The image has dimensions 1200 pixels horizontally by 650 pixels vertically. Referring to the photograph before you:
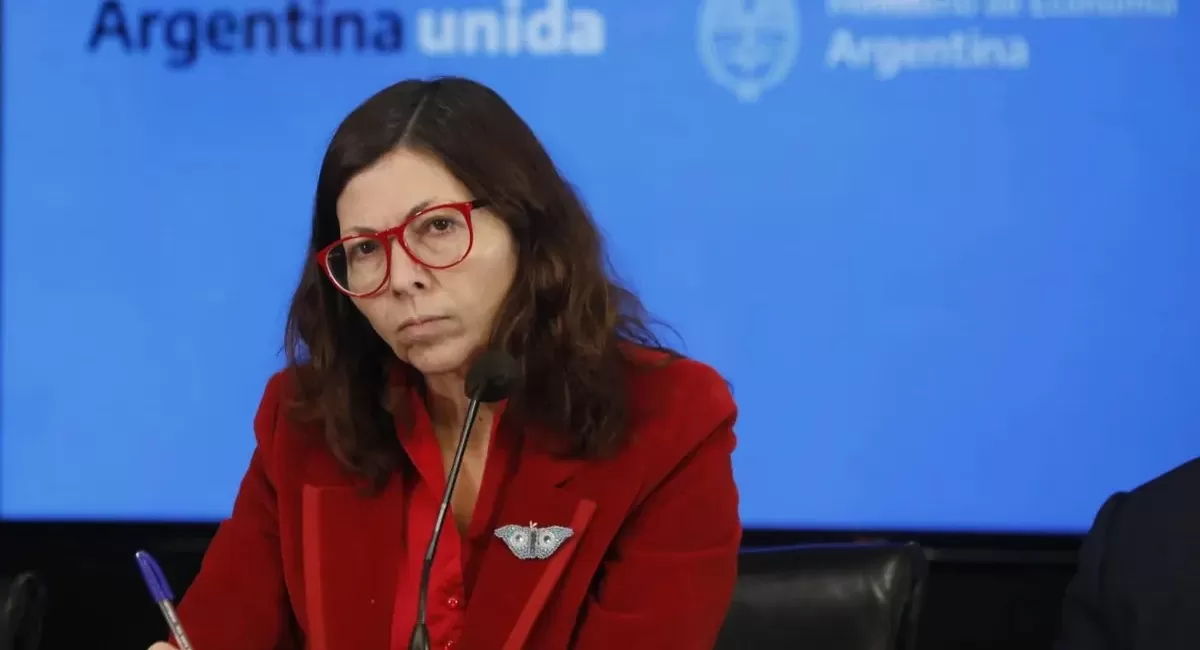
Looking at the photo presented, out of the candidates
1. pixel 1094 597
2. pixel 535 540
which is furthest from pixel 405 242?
pixel 1094 597

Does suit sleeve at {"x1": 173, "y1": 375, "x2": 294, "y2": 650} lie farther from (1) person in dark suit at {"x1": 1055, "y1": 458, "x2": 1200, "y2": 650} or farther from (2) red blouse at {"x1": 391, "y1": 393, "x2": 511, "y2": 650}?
(1) person in dark suit at {"x1": 1055, "y1": 458, "x2": 1200, "y2": 650}

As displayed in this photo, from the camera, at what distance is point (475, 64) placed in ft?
6.35

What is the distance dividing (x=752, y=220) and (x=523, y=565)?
90cm

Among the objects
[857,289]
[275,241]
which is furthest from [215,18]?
[857,289]

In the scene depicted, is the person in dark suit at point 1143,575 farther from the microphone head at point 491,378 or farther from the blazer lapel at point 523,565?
the microphone head at point 491,378

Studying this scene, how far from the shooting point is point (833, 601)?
145 centimetres

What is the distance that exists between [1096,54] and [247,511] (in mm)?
1443

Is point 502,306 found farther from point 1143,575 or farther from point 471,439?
point 1143,575

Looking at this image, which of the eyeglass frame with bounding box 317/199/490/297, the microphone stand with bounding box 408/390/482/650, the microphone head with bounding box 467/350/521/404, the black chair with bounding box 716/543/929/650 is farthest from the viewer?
the black chair with bounding box 716/543/929/650

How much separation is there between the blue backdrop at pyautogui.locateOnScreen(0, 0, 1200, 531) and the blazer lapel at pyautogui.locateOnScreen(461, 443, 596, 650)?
2.46 ft

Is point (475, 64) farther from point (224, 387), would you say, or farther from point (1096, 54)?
point (1096, 54)

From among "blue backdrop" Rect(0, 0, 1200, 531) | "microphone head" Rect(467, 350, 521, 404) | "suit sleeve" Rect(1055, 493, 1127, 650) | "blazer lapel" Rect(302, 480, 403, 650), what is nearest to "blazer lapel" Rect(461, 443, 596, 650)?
"blazer lapel" Rect(302, 480, 403, 650)

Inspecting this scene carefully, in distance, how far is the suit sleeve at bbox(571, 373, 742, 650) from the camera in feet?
3.81

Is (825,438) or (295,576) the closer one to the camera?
(295,576)
